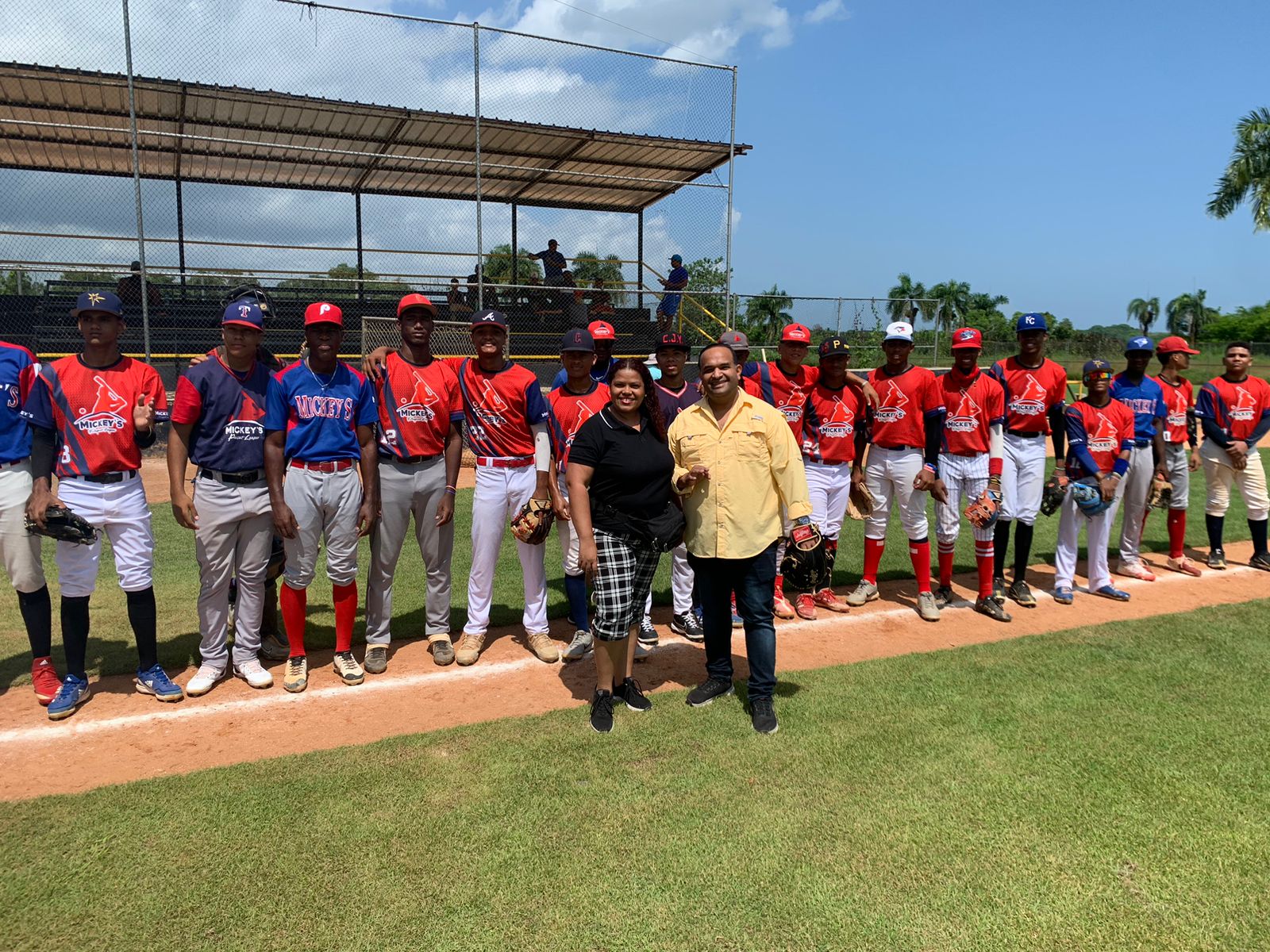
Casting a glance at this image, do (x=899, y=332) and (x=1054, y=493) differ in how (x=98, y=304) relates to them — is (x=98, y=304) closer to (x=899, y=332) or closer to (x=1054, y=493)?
(x=899, y=332)

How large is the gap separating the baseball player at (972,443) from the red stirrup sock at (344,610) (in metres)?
4.44

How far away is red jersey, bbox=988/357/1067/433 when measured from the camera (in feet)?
21.1

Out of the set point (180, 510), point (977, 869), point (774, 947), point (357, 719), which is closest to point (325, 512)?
point (180, 510)

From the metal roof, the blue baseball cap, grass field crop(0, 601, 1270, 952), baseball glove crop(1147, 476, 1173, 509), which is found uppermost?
the metal roof

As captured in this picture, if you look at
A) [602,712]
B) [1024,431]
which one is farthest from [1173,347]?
[602,712]

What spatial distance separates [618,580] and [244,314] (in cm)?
260

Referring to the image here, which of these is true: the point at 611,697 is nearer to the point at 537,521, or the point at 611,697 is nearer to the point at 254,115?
the point at 537,521

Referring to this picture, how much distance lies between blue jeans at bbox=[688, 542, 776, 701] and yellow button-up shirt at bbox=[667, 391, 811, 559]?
9cm

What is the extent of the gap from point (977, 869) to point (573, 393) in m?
3.58

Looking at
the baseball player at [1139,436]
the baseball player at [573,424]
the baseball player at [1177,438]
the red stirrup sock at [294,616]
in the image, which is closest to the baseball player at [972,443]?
the baseball player at [1139,436]

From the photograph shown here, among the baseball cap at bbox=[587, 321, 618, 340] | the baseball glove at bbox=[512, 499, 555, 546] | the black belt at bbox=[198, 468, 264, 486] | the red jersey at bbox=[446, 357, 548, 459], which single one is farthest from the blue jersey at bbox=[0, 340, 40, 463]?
the baseball cap at bbox=[587, 321, 618, 340]

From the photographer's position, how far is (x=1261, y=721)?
4.23 metres

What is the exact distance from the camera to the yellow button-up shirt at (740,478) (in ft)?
13.8

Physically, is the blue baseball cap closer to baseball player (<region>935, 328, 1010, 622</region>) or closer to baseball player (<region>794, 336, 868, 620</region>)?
baseball player (<region>935, 328, 1010, 622</region>)
